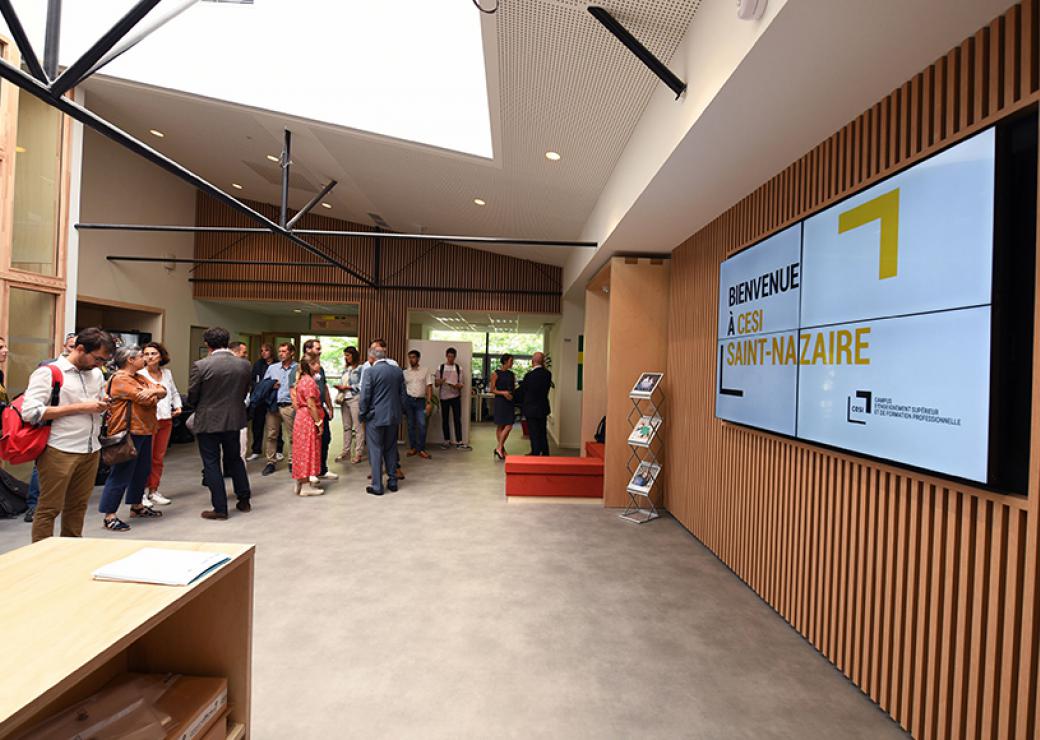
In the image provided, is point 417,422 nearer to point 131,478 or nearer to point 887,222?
point 131,478

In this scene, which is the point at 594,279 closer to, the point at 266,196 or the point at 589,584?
the point at 589,584

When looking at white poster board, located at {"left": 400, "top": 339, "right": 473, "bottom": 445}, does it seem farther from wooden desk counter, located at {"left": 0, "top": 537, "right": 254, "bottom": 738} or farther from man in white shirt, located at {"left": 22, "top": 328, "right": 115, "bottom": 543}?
wooden desk counter, located at {"left": 0, "top": 537, "right": 254, "bottom": 738}

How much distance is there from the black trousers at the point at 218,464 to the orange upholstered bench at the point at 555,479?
2.86 meters

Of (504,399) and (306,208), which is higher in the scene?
(306,208)

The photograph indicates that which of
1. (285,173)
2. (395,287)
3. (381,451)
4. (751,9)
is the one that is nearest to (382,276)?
(395,287)

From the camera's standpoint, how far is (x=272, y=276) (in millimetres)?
10969

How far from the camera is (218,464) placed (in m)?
5.05

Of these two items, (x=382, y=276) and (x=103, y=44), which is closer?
(x=103, y=44)

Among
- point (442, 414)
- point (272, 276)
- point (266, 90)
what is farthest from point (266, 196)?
point (442, 414)

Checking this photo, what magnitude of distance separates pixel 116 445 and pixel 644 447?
195 inches

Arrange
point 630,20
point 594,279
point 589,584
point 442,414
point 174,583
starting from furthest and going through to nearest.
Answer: point 442,414 < point 594,279 < point 589,584 < point 630,20 < point 174,583

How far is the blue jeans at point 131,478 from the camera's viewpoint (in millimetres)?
4578

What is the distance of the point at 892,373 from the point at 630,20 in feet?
7.59

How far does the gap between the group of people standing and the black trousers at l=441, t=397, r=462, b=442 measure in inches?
37.7
